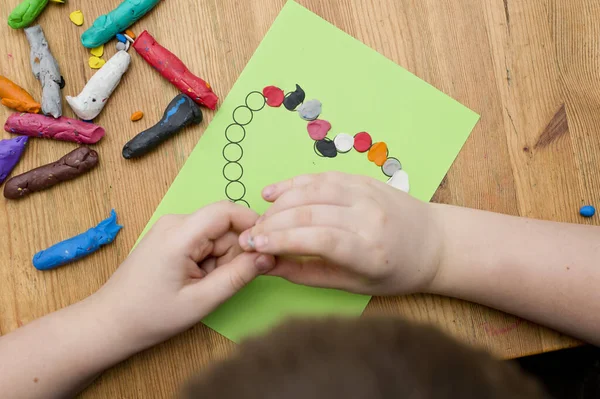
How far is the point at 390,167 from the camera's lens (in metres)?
0.61

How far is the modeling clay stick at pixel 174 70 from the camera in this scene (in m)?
0.60

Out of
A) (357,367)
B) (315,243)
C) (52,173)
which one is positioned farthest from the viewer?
(52,173)

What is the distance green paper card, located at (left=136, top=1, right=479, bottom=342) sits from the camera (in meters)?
0.61

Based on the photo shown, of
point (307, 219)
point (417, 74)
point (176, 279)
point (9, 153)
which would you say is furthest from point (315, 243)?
point (9, 153)

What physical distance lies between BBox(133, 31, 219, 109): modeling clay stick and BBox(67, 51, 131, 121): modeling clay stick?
3cm

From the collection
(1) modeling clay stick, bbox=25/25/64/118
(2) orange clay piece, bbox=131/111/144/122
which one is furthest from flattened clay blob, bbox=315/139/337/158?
(1) modeling clay stick, bbox=25/25/64/118

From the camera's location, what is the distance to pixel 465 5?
2.06 feet

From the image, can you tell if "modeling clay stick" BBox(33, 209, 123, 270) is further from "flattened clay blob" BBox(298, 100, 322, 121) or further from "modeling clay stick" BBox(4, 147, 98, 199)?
"flattened clay blob" BBox(298, 100, 322, 121)

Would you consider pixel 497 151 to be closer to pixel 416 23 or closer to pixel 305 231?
pixel 416 23

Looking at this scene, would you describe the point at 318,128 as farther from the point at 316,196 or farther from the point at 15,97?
the point at 15,97

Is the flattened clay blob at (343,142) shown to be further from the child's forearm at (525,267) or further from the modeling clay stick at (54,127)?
the modeling clay stick at (54,127)

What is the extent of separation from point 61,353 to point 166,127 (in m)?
0.29

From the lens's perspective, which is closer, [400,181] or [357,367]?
[357,367]

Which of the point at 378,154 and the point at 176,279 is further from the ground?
the point at 378,154
